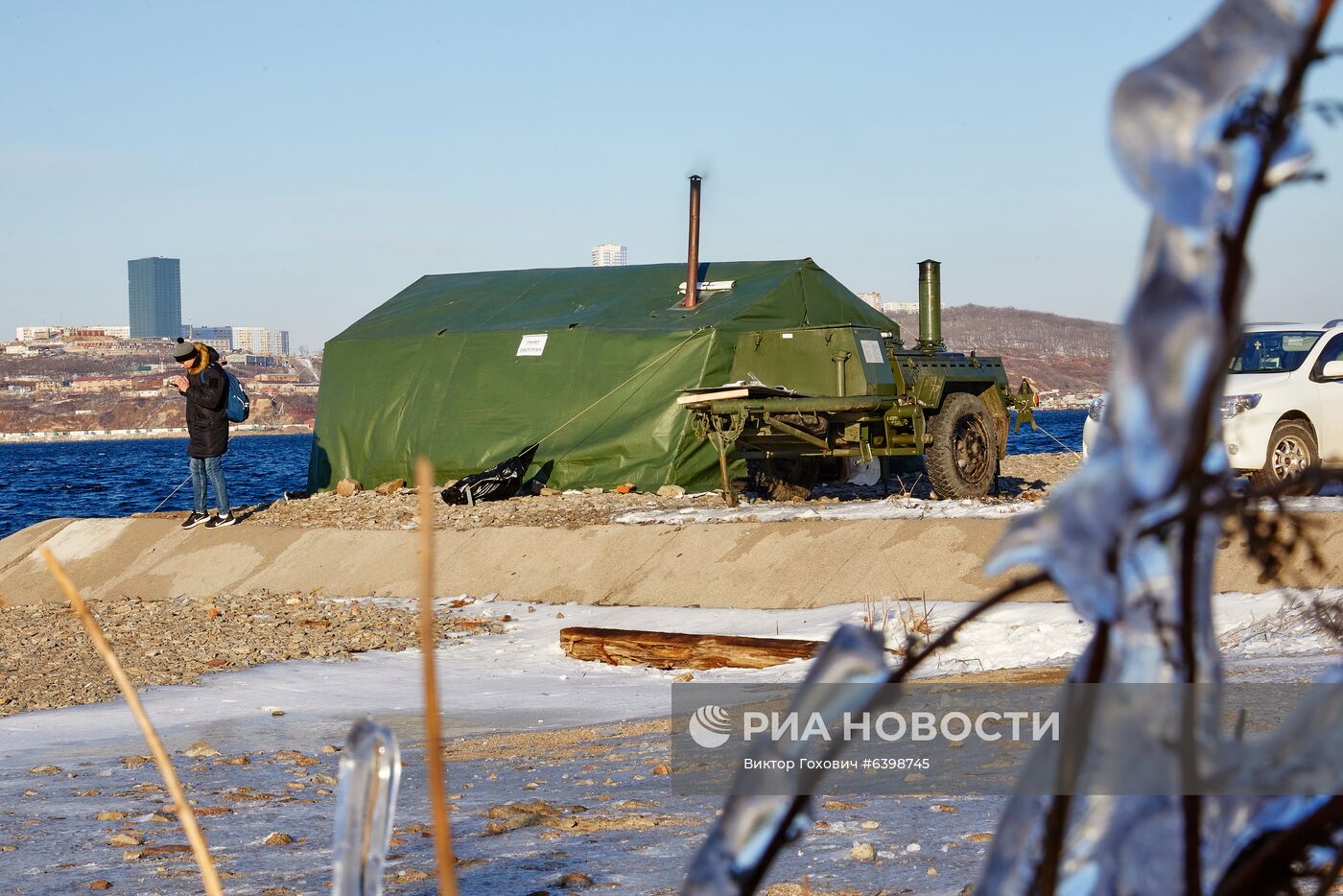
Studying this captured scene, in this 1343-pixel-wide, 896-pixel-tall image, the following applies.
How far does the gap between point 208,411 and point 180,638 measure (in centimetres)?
542

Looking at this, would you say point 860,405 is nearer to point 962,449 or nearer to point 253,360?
point 962,449

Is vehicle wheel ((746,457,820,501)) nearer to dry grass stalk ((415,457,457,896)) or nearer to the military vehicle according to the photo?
the military vehicle

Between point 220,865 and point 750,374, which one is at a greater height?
point 750,374

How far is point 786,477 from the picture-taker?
55.2 feet

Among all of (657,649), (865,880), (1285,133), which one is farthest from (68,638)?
(1285,133)

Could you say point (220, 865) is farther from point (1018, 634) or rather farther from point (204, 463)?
point (204, 463)

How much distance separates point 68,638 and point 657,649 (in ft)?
14.4

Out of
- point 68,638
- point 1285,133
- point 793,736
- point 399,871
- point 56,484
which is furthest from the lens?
point 56,484

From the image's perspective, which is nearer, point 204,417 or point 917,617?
point 917,617

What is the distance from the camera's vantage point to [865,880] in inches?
155

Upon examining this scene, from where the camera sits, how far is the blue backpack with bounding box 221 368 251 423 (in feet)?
51.2

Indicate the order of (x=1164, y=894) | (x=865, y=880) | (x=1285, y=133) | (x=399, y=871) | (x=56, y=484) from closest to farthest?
(x=1285, y=133), (x=1164, y=894), (x=865, y=880), (x=399, y=871), (x=56, y=484)

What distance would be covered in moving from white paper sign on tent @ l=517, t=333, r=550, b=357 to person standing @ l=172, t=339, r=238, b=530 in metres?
4.35

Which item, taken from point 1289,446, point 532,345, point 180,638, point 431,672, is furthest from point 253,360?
point 431,672
